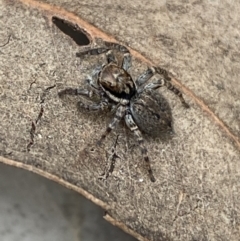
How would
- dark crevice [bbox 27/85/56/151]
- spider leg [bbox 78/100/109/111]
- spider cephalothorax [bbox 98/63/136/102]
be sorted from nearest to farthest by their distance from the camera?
1. dark crevice [bbox 27/85/56/151]
2. spider leg [bbox 78/100/109/111]
3. spider cephalothorax [bbox 98/63/136/102]

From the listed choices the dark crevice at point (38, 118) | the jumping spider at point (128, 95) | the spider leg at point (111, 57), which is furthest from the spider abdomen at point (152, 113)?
the dark crevice at point (38, 118)

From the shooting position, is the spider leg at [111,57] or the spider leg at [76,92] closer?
the spider leg at [76,92]

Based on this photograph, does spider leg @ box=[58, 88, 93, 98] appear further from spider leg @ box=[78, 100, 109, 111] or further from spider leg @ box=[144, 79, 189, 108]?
spider leg @ box=[144, 79, 189, 108]

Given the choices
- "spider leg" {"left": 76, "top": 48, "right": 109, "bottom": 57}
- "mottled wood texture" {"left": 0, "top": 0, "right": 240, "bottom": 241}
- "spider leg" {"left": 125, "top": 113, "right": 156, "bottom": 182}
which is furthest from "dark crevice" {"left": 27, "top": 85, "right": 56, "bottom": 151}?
"spider leg" {"left": 125, "top": 113, "right": 156, "bottom": 182}

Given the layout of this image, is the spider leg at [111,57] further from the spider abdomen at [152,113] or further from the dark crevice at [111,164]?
the dark crevice at [111,164]

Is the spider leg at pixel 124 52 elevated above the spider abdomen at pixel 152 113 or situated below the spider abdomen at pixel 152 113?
above

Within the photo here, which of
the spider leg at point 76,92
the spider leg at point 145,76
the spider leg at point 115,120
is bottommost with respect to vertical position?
the spider leg at point 115,120

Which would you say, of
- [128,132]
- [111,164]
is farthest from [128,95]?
[111,164]

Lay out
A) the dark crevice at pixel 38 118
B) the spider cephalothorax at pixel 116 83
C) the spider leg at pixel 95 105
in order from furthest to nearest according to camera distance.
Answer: the spider cephalothorax at pixel 116 83, the spider leg at pixel 95 105, the dark crevice at pixel 38 118
